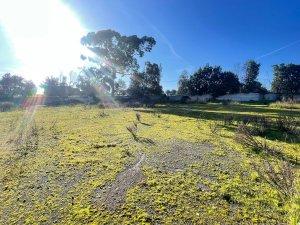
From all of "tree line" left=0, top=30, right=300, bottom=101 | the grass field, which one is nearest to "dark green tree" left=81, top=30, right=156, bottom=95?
"tree line" left=0, top=30, right=300, bottom=101

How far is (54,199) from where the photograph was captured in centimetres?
582

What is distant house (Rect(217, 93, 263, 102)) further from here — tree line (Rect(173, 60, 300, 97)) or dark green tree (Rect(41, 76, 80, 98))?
dark green tree (Rect(41, 76, 80, 98))

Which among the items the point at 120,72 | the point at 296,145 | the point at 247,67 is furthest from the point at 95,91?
the point at 296,145

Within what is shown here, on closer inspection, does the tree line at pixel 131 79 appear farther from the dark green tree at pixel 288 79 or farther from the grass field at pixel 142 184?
the grass field at pixel 142 184

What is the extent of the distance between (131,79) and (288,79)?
139ft

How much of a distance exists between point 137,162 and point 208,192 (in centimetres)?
262

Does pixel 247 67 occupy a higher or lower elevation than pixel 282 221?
higher

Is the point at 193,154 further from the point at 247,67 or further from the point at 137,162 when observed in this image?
the point at 247,67

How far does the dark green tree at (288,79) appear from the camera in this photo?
81.2m

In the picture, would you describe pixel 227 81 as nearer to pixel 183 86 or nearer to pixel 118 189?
pixel 183 86

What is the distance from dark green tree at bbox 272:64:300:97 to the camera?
3196 inches

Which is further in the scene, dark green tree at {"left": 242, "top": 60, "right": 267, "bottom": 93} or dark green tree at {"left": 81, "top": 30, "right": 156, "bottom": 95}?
dark green tree at {"left": 242, "top": 60, "right": 267, "bottom": 93}

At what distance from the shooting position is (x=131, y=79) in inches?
2648

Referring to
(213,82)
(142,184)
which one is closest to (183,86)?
(213,82)
